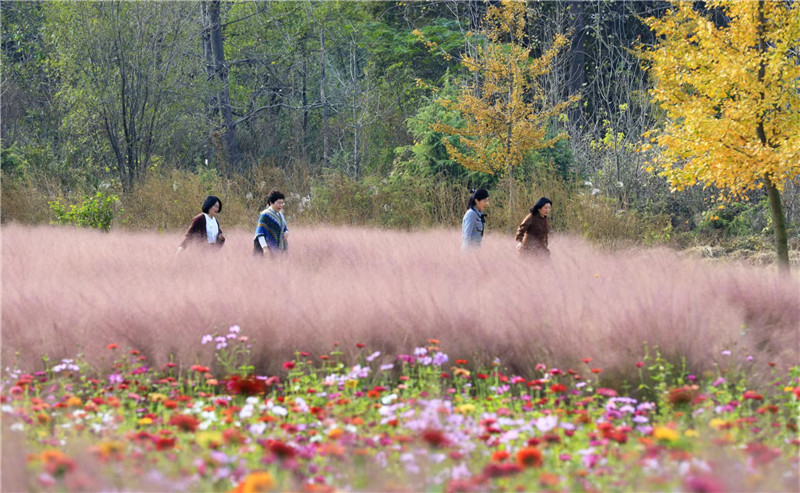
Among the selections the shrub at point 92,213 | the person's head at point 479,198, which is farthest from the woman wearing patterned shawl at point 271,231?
the shrub at point 92,213

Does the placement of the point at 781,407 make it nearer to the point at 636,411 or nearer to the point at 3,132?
the point at 636,411

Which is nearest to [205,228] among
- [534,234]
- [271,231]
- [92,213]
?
[271,231]

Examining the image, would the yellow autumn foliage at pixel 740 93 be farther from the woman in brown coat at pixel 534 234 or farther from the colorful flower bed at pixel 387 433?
the colorful flower bed at pixel 387 433

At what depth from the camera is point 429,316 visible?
19.6 ft

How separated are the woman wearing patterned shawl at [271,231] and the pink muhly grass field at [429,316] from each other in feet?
3.66

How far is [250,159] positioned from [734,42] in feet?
71.3

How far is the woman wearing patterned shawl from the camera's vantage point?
9.14 metres

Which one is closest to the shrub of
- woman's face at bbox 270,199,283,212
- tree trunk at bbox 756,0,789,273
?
woman's face at bbox 270,199,283,212

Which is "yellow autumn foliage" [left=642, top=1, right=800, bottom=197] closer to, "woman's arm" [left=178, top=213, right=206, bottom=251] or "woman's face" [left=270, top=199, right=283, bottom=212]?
"woman's face" [left=270, top=199, right=283, bottom=212]

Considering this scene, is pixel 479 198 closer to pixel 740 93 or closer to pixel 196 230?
pixel 196 230

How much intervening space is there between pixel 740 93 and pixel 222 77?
17156 mm

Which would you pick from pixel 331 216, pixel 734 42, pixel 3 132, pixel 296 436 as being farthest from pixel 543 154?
pixel 3 132

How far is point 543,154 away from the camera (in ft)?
57.8

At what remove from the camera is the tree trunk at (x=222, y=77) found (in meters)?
23.2
